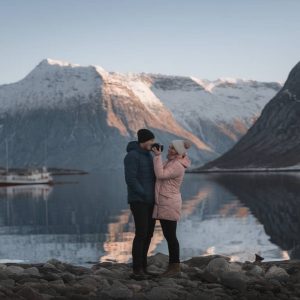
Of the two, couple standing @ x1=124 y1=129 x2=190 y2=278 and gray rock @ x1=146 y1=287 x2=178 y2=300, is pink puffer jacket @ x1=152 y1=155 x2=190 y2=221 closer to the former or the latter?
couple standing @ x1=124 y1=129 x2=190 y2=278

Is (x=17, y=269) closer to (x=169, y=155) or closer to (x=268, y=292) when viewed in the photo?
(x=169, y=155)

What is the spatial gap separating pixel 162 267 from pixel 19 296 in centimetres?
709

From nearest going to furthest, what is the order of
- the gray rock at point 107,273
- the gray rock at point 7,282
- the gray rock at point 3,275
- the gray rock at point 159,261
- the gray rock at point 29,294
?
the gray rock at point 29,294 → the gray rock at point 7,282 → the gray rock at point 3,275 → the gray rock at point 107,273 → the gray rock at point 159,261

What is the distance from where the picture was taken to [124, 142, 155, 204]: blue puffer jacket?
1598 centimetres

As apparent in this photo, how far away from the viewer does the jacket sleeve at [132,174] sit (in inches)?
628

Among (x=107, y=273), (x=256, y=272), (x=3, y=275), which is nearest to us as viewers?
(x=3, y=275)

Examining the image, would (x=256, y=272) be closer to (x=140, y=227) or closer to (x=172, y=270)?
(x=172, y=270)

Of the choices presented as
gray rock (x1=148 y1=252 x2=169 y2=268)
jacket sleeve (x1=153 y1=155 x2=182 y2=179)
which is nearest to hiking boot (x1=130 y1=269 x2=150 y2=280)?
jacket sleeve (x1=153 y1=155 x2=182 y2=179)

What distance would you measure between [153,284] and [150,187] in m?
2.45

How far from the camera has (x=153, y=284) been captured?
14.9 meters

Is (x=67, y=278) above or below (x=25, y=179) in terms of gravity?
above

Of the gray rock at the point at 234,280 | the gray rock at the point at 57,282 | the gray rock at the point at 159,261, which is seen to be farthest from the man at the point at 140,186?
the gray rock at the point at 159,261

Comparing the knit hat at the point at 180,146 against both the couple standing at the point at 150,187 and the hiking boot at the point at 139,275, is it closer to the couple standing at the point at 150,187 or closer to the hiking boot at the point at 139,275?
the couple standing at the point at 150,187

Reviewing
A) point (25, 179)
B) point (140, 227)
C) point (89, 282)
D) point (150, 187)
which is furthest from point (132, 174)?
point (25, 179)
